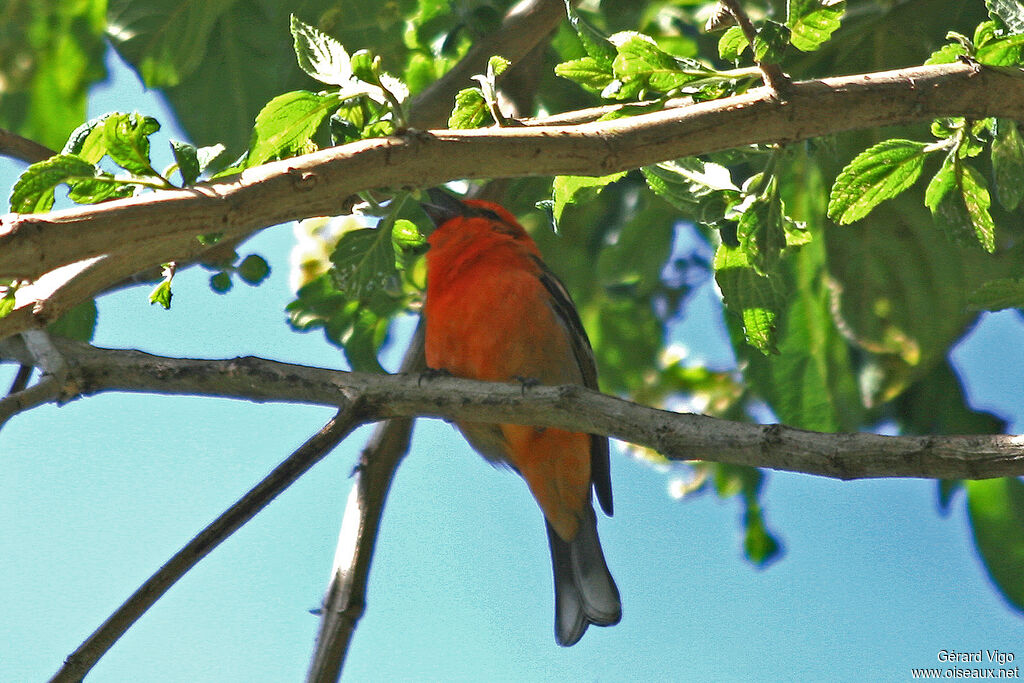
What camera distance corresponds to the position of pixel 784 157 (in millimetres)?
2441

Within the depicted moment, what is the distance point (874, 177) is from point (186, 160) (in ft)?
5.22

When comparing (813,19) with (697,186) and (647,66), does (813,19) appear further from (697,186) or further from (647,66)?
(697,186)

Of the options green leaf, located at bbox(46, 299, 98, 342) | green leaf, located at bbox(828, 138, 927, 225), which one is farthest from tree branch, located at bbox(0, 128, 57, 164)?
green leaf, located at bbox(828, 138, 927, 225)

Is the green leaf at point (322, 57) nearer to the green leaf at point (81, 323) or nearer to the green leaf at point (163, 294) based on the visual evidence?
the green leaf at point (163, 294)

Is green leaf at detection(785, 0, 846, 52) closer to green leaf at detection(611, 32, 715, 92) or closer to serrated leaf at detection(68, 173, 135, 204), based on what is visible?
green leaf at detection(611, 32, 715, 92)

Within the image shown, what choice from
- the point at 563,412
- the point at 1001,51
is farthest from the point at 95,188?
the point at 1001,51

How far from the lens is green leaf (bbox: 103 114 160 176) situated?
6.13 ft

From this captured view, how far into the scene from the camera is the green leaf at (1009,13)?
87.3 inches

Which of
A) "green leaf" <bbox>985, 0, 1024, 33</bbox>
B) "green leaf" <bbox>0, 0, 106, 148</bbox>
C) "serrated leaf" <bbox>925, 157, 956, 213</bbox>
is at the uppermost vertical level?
"green leaf" <bbox>0, 0, 106, 148</bbox>

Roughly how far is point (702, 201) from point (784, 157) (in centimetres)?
27

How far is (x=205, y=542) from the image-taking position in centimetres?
259

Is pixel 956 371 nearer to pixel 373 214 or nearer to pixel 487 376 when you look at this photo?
pixel 487 376

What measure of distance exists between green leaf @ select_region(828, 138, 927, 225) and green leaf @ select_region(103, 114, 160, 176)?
1.55 m

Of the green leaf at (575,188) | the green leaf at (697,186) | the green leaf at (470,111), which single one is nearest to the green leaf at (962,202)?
the green leaf at (697,186)
